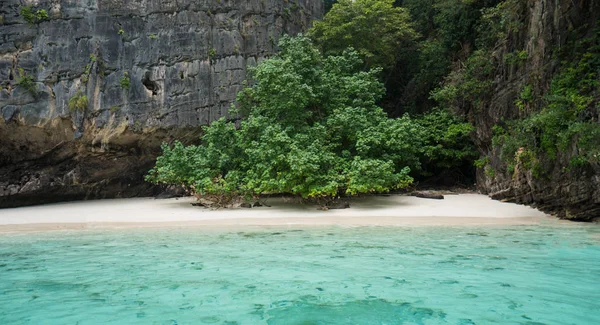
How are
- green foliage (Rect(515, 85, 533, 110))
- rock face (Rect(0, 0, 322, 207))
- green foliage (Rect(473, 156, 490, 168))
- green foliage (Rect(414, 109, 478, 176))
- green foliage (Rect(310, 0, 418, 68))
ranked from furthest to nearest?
green foliage (Rect(310, 0, 418, 68)) → green foliage (Rect(414, 109, 478, 176)) → rock face (Rect(0, 0, 322, 207)) → green foliage (Rect(473, 156, 490, 168)) → green foliage (Rect(515, 85, 533, 110))

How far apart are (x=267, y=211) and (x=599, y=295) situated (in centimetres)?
949

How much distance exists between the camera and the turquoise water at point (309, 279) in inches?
167

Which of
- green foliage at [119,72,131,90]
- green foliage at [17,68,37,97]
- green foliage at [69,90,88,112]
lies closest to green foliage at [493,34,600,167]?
green foliage at [119,72,131,90]

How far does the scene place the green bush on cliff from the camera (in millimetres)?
13000

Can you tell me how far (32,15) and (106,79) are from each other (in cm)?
360

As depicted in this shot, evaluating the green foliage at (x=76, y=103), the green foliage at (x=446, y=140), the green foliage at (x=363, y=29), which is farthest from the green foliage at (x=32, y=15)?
the green foliage at (x=446, y=140)

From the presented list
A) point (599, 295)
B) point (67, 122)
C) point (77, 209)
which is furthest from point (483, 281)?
point (67, 122)

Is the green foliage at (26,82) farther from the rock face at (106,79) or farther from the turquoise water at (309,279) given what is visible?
the turquoise water at (309,279)

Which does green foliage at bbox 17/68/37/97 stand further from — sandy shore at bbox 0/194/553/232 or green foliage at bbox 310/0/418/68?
green foliage at bbox 310/0/418/68

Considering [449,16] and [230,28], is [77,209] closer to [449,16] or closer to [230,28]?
[230,28]

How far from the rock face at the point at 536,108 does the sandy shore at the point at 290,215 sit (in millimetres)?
550

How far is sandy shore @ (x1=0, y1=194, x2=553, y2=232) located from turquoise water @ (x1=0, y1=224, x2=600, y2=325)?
6.52ft

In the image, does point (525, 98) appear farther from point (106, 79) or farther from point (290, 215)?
point (106, 79)

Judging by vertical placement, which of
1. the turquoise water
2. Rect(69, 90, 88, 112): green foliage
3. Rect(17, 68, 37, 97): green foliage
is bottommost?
the turquoise water
